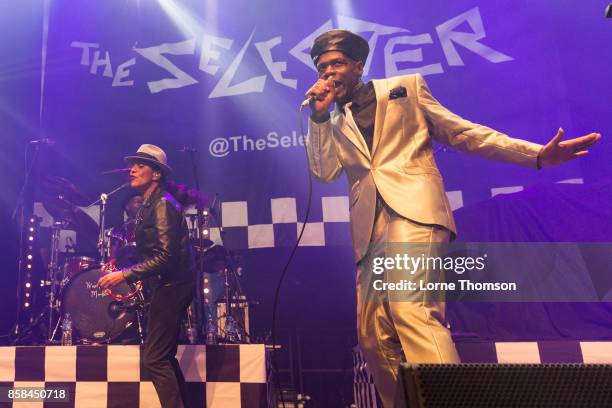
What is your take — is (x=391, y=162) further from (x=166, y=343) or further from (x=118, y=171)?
(x=118, y=171)

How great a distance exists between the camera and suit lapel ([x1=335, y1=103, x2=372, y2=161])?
176 centimetres

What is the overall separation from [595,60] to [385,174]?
2.82 meters

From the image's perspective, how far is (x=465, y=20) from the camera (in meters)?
3.74

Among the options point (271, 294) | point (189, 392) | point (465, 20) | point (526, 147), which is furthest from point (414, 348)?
point (465, 20)

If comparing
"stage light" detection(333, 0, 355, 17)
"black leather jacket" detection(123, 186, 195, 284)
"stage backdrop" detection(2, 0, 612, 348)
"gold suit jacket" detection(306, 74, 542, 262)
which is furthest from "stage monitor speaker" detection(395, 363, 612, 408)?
"stage light" detection(333, 0, 355, 17)

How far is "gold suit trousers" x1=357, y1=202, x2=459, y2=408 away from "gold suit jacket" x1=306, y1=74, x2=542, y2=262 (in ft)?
0.12

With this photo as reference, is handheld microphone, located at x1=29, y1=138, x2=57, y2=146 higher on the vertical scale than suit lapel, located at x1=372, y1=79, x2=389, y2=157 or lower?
higher

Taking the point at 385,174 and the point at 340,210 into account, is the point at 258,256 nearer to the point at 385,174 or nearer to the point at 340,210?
the point at 340,210

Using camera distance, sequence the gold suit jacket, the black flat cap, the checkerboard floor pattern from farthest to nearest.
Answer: the checkerboard floor pattern
the black flat cap
the gold suit jacket

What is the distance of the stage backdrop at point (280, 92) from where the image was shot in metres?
3.55

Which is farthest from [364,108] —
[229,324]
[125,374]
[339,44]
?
[229,324]

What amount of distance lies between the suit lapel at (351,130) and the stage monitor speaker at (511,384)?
110 centimetres

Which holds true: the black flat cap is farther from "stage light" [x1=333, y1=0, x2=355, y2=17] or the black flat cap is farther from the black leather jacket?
"stage light" [x1=333, y1=0, x2=355, y2=17]

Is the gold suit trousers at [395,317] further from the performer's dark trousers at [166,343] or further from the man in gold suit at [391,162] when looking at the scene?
the performer's dark trousers at [166,343]
